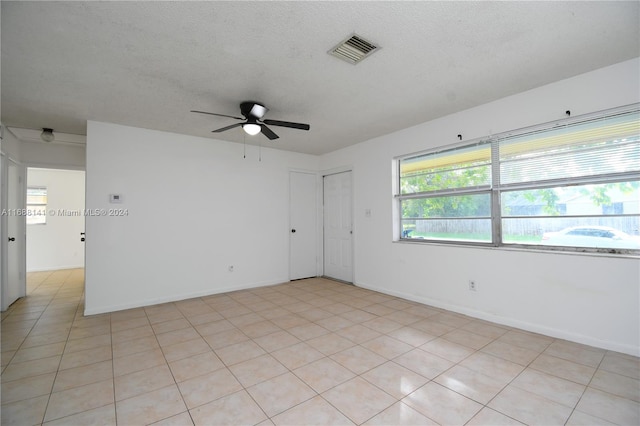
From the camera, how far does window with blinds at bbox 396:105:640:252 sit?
2633 mm

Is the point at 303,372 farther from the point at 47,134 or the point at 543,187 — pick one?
the point at 47,134

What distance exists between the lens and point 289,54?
2.36 metres

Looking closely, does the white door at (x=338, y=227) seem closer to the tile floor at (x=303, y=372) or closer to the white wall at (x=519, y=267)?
the white wall at (x=519, y=267)

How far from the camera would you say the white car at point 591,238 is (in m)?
2.61

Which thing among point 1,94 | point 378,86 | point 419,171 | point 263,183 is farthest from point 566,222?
point 1,94

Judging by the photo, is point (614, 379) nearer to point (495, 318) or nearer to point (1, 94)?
point (495, 318)

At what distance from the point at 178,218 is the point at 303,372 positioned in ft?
10.8

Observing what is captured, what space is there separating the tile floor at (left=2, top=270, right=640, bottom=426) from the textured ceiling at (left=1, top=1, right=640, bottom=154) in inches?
103

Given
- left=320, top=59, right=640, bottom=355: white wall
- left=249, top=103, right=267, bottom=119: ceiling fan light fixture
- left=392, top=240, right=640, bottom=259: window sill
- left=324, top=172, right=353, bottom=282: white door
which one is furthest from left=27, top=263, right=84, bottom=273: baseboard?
left=392, top=240, right=640, bottom=259: window sill

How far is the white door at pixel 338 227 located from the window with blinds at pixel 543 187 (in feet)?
5.29

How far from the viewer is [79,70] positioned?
2.60m

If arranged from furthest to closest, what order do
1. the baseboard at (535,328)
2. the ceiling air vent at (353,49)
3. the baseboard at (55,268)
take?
the baseboard at (55,268)
the baseboard at (535,328)
the ceiling air vent at (353,49)

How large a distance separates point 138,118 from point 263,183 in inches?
86.9

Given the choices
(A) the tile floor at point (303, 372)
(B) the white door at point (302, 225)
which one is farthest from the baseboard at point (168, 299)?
(B) the white door at point (302, 225)
